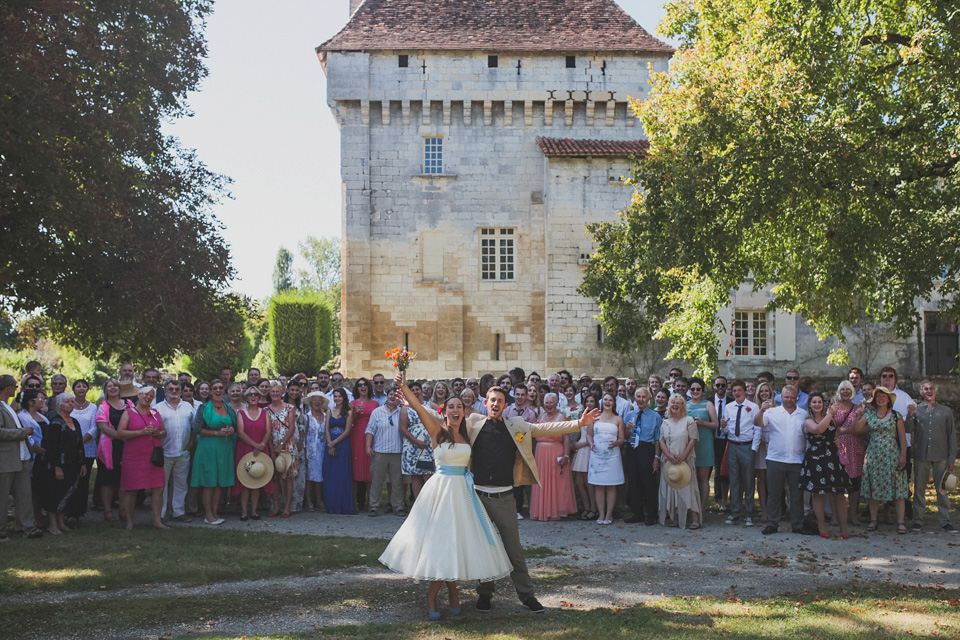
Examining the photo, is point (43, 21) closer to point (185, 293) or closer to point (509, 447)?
point (185, 293)

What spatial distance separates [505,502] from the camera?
7.39 meters

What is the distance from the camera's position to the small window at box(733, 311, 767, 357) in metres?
28.6

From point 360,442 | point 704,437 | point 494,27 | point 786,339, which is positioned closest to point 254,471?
point 360,442

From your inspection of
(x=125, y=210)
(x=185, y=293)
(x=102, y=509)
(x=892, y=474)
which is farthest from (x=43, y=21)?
(x=892, y=474)

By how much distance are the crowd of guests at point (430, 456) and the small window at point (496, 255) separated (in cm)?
1703

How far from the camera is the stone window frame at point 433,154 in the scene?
3016 cm

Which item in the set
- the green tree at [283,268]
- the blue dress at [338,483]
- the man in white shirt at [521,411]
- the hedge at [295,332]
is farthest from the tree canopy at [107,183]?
the green tree at [283,268]

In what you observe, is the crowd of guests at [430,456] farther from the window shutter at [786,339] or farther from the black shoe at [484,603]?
the window shutter at [786,339]

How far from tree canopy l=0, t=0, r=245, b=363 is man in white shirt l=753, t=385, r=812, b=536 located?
397 inches

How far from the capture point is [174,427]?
1134 centimetres

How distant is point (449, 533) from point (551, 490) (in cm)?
530

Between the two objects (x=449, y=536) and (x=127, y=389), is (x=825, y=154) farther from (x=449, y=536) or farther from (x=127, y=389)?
(x=127, y=389)

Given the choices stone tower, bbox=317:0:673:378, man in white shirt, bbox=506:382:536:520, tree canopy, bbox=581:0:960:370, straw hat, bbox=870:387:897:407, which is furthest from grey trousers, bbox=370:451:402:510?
stone tower, bbox=317:0:673:378

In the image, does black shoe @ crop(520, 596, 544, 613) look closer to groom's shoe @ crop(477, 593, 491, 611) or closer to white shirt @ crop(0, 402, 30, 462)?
groom's shoe @ crop(477, 593, 491, 611)
